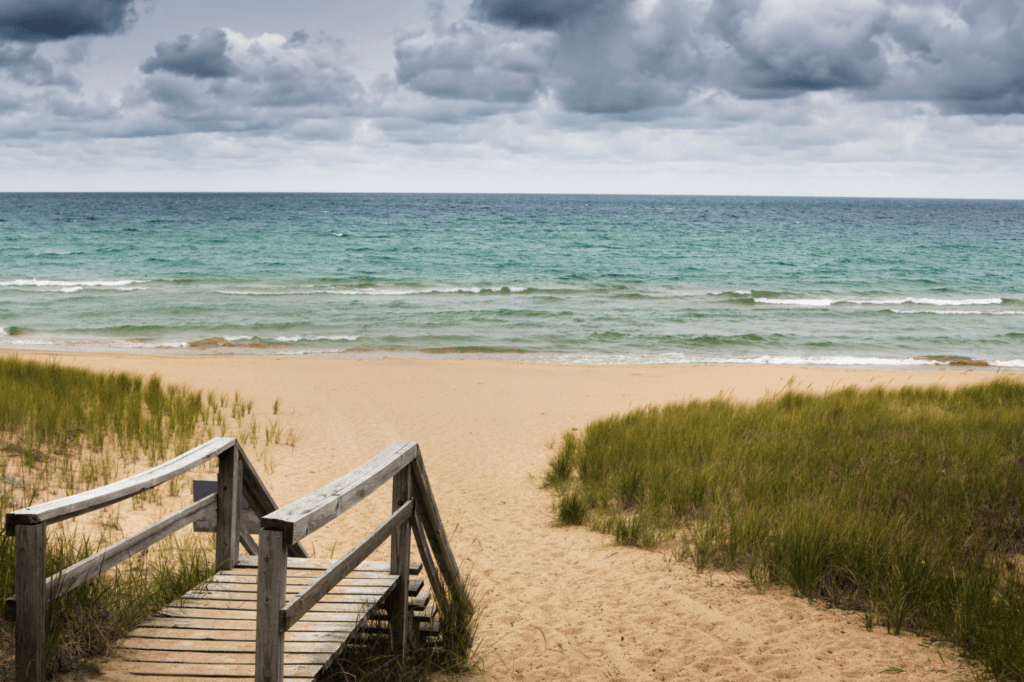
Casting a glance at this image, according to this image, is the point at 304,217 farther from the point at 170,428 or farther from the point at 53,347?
the point at 170,428

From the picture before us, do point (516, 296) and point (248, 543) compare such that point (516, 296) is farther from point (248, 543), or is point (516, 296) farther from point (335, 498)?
point (335, 498)

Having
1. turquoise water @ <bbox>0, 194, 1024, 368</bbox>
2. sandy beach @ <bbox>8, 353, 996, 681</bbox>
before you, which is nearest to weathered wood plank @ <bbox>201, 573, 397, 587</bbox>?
sandy beach @ <bbox>8, 353, 996, 681</bbox>

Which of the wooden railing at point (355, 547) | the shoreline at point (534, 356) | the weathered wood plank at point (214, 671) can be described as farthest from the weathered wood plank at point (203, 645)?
the shoreline at point (534, 356)

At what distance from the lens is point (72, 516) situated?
9.82 ft

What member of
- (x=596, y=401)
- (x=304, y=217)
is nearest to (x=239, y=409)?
(x=596, y=401)

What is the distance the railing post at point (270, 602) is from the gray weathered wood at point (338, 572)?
47 millimetres

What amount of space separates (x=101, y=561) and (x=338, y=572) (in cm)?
113

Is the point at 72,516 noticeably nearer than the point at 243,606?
Yes

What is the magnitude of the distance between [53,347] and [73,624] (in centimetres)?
1848

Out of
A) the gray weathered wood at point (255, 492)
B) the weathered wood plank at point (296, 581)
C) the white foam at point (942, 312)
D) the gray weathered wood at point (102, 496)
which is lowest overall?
the weathered wood plank at point (296, 581)

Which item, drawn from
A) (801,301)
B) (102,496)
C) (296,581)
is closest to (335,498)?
(102,496)

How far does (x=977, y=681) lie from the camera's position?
3.77 meters

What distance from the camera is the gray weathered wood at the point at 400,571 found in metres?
3.82

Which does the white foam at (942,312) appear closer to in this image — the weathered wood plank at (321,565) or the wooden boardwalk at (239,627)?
the weathered wood plank at (321,565)
